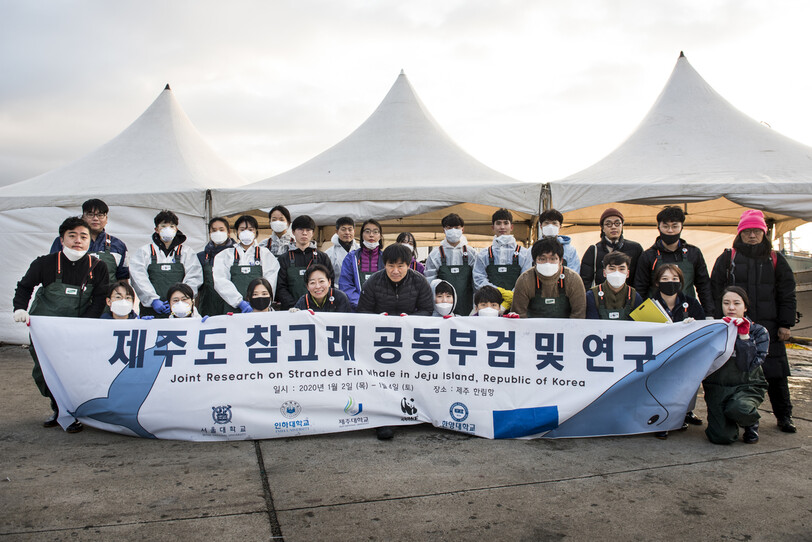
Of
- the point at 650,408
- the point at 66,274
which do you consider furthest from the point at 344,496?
the point at 66,274

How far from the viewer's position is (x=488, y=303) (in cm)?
399

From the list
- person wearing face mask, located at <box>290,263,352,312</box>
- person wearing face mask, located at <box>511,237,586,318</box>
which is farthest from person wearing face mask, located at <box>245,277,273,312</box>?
person wearing face mask, located at <box>511,237,586,318</box>

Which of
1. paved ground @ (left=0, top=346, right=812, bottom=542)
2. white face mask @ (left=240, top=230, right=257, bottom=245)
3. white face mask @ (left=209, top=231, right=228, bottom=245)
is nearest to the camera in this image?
paved ground @ (left=0, top=346, right=812, bottom=542)

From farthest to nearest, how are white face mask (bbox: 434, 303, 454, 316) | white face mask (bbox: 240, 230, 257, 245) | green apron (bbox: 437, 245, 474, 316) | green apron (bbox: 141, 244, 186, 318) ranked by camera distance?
green apron (bbox: 437, 245, 474, 316), white face mask (bbox: 240, 230, 257, 245), green apron (bbox: 141, 244, 186, 318), white face mask (bbox: 434, 303, 454, 316)

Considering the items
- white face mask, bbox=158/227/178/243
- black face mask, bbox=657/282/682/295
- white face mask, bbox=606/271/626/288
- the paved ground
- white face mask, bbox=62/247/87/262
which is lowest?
the paved ground

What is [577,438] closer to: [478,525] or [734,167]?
[478,525]

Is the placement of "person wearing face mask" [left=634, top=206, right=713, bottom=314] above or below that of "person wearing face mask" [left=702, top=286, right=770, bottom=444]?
above

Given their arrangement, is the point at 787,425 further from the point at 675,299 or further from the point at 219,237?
the point at 219,237

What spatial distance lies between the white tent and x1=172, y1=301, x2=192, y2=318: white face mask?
321 cm

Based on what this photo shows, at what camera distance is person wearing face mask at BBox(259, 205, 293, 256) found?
5297 millimetres

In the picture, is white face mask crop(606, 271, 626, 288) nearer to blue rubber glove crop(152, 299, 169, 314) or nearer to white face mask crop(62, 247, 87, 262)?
blue rubber glove crop(152, 299, 169, 314)

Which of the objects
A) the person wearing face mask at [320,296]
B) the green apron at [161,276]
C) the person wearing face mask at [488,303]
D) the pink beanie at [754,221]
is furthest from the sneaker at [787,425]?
the green apron at [161,276]

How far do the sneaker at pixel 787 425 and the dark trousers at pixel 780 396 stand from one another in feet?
0.07

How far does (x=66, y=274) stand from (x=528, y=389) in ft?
11.1
